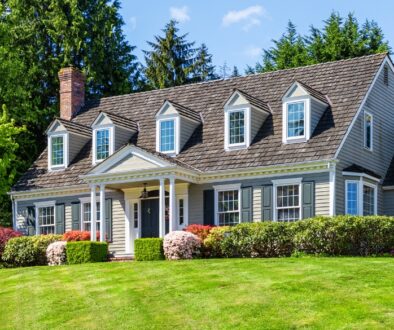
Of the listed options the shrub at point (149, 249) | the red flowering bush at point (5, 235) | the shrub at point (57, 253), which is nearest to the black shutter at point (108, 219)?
the shrub at point (57, 253)

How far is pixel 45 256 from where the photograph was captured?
100.0 feet

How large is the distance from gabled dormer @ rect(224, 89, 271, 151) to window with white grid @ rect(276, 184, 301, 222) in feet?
8.07

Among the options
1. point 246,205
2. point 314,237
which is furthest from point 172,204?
point 314,237

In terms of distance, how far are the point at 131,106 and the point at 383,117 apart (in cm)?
1053

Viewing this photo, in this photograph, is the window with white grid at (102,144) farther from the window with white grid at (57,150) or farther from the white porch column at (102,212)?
the white porch column at (102,212)

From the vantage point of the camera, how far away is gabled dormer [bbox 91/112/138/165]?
3309 cm

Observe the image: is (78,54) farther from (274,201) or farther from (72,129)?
(274,201)

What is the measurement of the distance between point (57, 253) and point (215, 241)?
5.79 metres

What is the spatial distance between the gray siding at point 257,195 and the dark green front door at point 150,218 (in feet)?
5.62

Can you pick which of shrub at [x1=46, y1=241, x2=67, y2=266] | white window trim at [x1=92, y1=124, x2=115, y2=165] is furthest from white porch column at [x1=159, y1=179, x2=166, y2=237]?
white window trim at [x1=92, y1=124, x2=115, y2=165]

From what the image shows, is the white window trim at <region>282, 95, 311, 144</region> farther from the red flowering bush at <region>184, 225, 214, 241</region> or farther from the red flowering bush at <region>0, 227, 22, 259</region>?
the red flowering bush at <region>0, 227, 22, 259</region>

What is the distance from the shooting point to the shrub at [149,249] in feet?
89.8

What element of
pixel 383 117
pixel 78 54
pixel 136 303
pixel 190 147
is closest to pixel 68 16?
pixel 78 54

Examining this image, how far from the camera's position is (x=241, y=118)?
3020 cm
